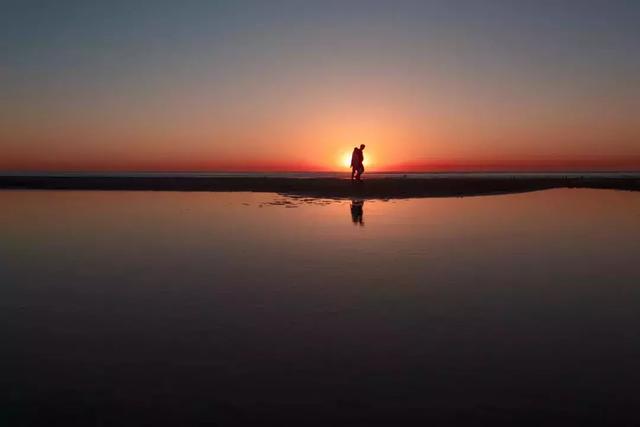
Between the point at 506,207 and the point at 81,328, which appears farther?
the point at 506,207

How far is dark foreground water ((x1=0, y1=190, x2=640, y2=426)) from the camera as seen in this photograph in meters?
5.01

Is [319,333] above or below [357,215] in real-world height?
below

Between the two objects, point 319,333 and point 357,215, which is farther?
point 357,215

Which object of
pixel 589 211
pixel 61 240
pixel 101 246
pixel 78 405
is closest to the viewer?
pixel 78 405

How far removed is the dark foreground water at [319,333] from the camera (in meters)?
5.01

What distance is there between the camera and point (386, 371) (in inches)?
228

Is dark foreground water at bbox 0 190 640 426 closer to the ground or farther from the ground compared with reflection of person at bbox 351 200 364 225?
closer to the ground

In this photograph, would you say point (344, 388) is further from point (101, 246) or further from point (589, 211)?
point (589, 211)

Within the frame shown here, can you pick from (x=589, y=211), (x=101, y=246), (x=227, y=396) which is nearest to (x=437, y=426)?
(x=227, y=396)

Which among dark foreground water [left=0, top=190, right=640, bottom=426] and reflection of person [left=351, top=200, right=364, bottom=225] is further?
reflection of person [left=351, top=200, right=364, bottom=225]

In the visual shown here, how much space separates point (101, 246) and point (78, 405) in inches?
406

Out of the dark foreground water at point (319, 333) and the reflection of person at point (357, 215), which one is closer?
the dark foreground water at point (319, 333)

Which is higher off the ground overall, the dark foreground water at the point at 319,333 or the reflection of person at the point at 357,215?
the reflection of person at the point at 357,215

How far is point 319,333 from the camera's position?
Result: 7.00 m
